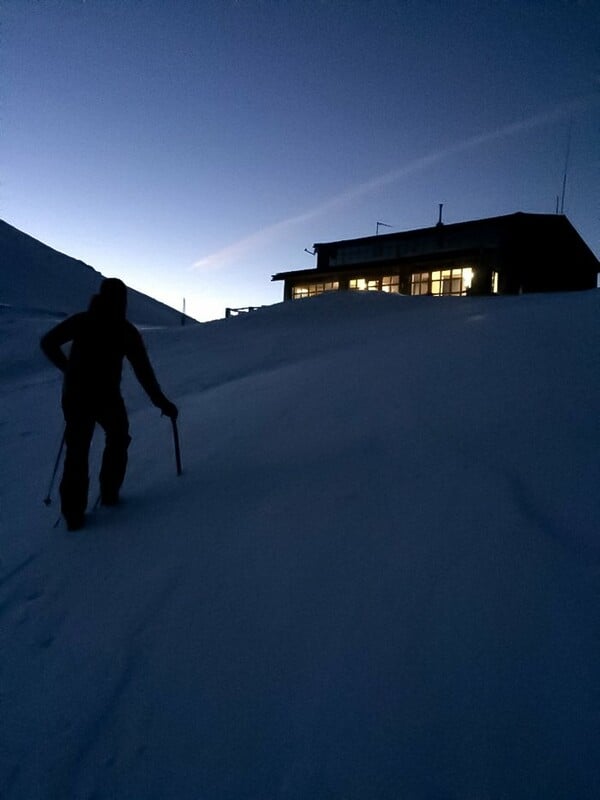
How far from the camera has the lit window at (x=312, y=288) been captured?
2552cm

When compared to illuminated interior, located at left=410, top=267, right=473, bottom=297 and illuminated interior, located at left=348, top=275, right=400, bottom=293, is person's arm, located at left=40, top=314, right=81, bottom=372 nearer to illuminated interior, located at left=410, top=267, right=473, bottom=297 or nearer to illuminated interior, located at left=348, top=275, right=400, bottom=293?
illuminated interior, located at left=410, top=267, right=473, bottom=297

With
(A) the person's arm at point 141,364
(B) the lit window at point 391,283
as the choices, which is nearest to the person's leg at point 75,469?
(A) the person's arm at point 141,364

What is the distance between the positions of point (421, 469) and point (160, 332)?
13.0m

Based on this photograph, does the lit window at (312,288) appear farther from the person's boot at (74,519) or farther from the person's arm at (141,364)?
the person's boot at (74,519)

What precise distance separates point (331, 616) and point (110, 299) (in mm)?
2635

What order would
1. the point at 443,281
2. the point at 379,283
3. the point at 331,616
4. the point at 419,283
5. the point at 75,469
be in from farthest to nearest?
the point at 379,283, the point at 419,283, the point at 443,281, the point at 75,469, the point at 331,616

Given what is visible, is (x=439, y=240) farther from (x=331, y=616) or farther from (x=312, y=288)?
(x=331, y=616)

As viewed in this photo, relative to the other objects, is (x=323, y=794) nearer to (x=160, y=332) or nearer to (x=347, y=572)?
(x=347, y=572)

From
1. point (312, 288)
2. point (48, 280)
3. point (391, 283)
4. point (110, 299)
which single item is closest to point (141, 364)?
point (110, 299)

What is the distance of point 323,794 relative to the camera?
131 cm

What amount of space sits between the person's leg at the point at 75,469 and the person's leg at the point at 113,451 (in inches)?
6.3

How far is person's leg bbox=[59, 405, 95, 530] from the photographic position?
3074mm

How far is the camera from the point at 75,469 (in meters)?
3.07

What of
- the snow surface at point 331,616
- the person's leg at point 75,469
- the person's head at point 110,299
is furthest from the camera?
the person's head at point 110,299
